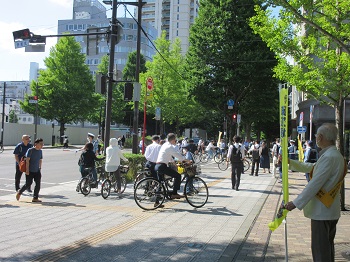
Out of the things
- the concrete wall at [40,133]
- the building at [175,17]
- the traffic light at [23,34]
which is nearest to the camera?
the traffic light at [23,34]

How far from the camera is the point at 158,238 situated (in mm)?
6273

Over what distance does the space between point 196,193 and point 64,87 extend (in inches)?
1605

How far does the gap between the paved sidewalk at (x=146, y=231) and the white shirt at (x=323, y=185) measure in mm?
1521

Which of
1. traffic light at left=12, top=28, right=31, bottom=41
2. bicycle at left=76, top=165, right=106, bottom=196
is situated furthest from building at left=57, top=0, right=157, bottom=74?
bicycle at left=76, top=165, right=106, bottom=196

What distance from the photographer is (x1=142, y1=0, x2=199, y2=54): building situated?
10206cm

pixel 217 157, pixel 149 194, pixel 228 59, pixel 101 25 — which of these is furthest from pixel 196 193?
pixel 101 25

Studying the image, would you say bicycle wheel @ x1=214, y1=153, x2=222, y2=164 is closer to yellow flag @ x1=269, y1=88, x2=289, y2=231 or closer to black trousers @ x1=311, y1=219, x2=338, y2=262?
yellow flag @ x1=269, y1=88, x2=289, y2=231

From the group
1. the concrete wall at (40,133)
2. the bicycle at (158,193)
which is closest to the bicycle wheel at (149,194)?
the bicycle at (158,193)

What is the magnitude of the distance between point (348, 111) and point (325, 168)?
26595 mm

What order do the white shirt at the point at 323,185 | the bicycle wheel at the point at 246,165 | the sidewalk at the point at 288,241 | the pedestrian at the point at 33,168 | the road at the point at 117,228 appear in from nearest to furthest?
the white shirt at the point at 323,185, the sidewalk at the point at 288,241, the road at the point at 117,228, the pedestrian at the point at 33,168, the bicycle wheel at the point at 246,165

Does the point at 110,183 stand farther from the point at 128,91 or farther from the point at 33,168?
the point at 128,91

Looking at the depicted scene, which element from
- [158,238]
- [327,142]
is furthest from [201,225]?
[327,142]

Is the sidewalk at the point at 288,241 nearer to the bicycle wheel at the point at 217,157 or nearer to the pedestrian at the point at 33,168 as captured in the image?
the pedestrian at the point at 33,168

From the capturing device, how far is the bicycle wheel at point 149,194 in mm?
8766
